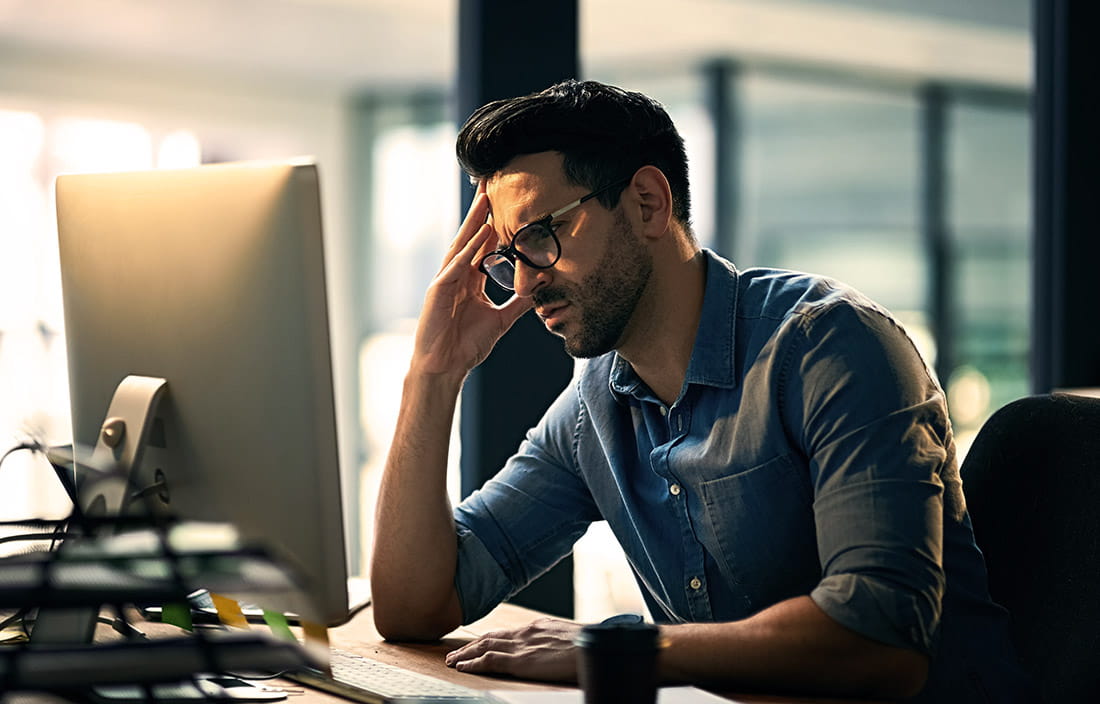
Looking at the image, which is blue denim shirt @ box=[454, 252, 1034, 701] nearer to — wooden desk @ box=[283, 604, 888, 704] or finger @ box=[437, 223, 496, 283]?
wooden desk @ box=[283, 604, 888, 704]

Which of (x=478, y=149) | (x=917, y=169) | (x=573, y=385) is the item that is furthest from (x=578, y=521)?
(x=917, y=169)

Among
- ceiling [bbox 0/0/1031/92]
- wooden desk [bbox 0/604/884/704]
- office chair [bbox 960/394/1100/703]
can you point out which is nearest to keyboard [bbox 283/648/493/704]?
wooden desk [bbox 0/604/884/704]

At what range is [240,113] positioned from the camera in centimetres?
695

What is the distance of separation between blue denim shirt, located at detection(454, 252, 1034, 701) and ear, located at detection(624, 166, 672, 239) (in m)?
0.09

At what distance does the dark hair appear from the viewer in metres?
1.53

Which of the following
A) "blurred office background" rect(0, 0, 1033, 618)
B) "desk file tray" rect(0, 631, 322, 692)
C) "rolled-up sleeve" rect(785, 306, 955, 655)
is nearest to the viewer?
"desk file tray" rect(0, 631, 322, 692)

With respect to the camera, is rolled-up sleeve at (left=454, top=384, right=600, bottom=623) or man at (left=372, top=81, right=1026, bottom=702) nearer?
man at (left=372, top=81, right=1026, bottom=702)

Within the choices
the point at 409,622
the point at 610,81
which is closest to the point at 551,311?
the point at 409,622

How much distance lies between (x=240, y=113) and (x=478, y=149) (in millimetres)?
5748

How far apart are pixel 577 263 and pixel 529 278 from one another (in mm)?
63

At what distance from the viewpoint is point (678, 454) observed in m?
1.49

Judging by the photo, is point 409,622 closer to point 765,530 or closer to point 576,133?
point 765,530

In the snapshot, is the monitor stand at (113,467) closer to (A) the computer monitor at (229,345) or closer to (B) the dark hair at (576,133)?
(A) the computer monitor at (229,345)

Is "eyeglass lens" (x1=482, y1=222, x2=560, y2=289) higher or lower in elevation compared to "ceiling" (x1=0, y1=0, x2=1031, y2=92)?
lower
